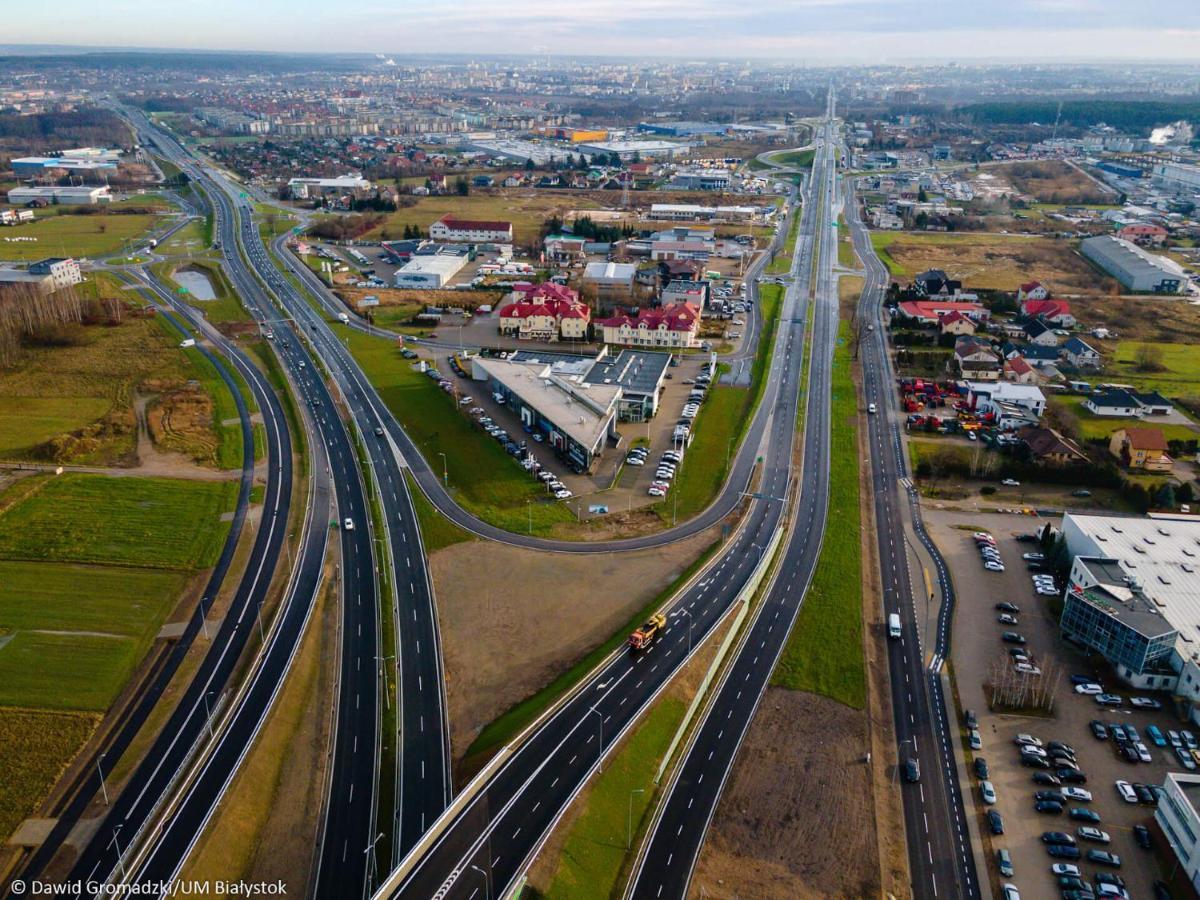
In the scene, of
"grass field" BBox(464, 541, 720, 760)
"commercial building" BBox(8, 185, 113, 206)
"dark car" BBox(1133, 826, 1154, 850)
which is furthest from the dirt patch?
"commercial building" BBox(8, 185, 113, 206)

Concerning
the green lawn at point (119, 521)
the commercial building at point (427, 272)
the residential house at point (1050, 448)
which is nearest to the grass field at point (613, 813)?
the green lawn at point (119, 521)

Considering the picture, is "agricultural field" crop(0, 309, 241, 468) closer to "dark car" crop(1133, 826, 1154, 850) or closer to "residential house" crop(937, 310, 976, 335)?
"dark car" crop(1133, 826, 1154, 850)

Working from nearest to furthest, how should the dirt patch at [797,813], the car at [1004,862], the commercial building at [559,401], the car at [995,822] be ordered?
the dirt patch at [797,813], the car at [1004,862], the car at [995,822], the commercial building at [559,401]

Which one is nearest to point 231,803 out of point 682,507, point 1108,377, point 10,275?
point 682,507

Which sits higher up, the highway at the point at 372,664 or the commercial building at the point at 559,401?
the commercial building at the point at 559,401

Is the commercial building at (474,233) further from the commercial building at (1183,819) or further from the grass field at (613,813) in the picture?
the commercial building at (1183,819)

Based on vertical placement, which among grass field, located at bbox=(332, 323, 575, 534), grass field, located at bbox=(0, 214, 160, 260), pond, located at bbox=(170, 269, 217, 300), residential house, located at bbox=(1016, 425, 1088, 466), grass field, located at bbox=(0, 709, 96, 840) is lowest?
grass field, located at bbox=(0, 709, 96, 840)
